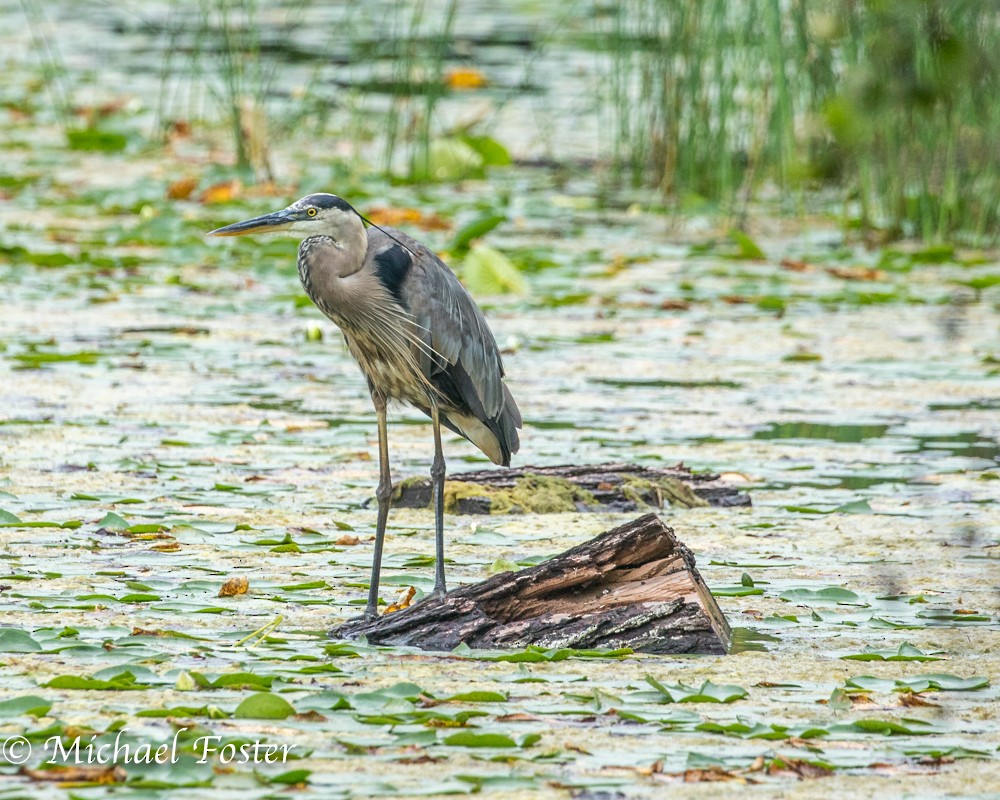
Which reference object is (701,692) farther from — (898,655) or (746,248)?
(746,248)

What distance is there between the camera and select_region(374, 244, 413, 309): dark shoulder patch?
4.12m

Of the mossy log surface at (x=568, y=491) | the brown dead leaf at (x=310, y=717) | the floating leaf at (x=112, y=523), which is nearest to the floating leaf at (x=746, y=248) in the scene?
→ the mossy log surface at (x=568, y=491)

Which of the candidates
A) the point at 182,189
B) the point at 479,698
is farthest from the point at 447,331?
the point at 182,189

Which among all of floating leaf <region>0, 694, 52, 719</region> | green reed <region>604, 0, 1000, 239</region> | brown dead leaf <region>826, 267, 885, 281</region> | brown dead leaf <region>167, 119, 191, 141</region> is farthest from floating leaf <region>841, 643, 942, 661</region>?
brown dead leaf <region>167, 119, 191, 141</region>

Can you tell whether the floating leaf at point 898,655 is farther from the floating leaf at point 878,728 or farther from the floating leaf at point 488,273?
the floating leaf at point 488,273

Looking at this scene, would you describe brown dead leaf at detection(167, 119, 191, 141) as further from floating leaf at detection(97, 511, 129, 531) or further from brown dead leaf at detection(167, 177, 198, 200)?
floating leaf at detection(97, 511, 129, 531)

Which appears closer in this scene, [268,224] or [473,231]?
[268,224]

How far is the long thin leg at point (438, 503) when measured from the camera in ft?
13.0

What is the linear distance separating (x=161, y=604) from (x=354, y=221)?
1027 mm

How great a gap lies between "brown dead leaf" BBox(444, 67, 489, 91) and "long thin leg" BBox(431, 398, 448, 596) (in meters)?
9.31

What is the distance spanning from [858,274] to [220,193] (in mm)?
3781

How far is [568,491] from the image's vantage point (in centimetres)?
500

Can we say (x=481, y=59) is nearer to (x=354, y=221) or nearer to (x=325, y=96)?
(x=325, y=96)

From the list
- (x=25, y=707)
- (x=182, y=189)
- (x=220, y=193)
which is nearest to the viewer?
(x=25, y=707)
